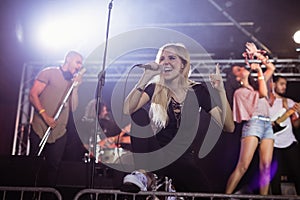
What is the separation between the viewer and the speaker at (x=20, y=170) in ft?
10.9

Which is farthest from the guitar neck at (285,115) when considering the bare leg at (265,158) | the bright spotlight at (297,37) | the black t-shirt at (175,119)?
the black t-shirt at (175,119)

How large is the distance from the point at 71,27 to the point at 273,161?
3.67 meters

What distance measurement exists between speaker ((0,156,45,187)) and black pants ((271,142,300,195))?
10.5ft

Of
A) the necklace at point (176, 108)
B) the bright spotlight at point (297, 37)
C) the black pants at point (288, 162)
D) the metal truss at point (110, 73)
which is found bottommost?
the black pants at point (288, 162)

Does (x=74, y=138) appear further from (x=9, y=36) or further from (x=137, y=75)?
(x=9, y=36)

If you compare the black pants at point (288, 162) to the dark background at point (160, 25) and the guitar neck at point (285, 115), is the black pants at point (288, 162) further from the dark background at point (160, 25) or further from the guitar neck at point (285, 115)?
the dark background at point (160, 25)

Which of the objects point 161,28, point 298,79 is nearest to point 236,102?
point 298,79

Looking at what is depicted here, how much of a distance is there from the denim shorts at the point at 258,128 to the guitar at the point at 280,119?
34 centimetres

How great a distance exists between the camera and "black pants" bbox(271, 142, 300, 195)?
528cm

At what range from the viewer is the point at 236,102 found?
5484mm

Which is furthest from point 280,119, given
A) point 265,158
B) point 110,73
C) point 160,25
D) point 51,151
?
point 51,151

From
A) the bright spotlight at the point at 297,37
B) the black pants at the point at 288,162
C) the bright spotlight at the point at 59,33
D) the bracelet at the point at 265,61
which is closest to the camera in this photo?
the black pants at the point at 288,162

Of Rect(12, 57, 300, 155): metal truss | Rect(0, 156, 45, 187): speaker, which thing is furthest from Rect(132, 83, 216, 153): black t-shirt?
Rect(12, 57, 300, 155): metal truss

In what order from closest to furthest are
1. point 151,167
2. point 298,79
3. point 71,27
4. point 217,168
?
point 151,167, point 217,168, point 298,79, point 71,27
